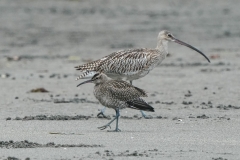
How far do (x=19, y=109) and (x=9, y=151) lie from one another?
4.19m

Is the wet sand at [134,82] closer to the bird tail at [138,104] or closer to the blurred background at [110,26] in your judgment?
the blurred background at [110,26]

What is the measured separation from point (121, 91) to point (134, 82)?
597 cm

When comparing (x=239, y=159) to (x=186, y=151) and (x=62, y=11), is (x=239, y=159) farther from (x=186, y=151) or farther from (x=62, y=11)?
(x=62, y=11)

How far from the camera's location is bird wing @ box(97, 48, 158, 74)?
48.6 feet

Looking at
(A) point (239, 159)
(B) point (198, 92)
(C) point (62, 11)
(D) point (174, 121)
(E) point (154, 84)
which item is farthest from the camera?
(C) point (62, 11)

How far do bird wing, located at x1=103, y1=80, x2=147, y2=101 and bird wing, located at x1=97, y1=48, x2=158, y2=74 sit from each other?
285cm

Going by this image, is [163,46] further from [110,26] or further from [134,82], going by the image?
[110,26]

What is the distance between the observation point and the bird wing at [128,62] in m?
14.8

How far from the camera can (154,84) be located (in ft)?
56.1

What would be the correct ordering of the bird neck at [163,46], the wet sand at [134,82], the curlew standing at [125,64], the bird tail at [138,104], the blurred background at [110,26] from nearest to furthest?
the wet sand at [134,82], the bird tail at [138,104], the curlew standing at [125,64], the bird neck at [163,46], the blurred background at [110,26]

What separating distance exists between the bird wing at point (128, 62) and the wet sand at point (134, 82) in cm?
60

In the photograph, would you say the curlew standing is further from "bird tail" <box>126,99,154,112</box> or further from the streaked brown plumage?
"bird tail" <box>126,99,154,112</box>

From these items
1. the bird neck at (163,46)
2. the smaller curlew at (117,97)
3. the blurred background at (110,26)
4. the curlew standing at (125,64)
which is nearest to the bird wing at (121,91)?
the smaller curlew at (117,97)

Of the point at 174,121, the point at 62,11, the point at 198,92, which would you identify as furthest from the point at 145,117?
the point at 62,11
